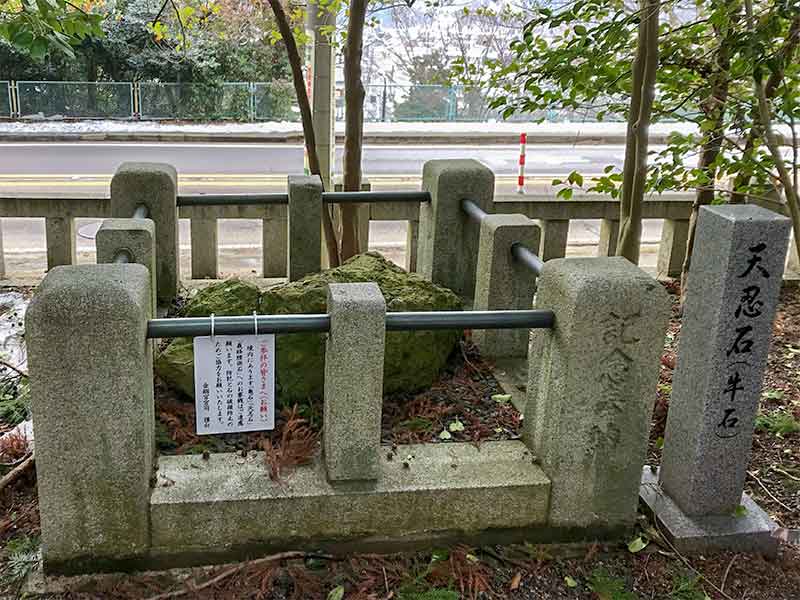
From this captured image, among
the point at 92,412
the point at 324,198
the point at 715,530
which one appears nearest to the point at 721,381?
the point at 715,530

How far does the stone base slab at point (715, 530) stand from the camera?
375cm

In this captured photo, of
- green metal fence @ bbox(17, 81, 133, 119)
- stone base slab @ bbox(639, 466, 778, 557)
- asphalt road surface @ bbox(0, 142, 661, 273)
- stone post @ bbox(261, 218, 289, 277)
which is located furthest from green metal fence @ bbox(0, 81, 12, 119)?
stone base slab @ bbox(639, 466, 778, 557)

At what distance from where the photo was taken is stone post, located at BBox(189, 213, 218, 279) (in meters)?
8.07

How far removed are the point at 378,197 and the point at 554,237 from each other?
2.95 m

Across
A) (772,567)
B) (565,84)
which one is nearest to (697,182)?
(565,84)

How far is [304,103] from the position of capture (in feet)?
24.5

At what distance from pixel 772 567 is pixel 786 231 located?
4.93ft

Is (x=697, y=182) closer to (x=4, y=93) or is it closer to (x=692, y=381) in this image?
(x=692, y=381)

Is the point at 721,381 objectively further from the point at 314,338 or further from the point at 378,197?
the point at 378,197

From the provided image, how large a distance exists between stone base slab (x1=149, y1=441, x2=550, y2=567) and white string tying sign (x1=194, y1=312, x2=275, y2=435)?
0.58 ft

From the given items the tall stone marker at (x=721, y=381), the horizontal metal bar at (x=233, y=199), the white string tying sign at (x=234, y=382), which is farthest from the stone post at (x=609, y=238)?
the white string tying sign at (x=234, y=382)

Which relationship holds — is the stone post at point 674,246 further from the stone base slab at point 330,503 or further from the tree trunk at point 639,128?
the stone base slab at point 330,503

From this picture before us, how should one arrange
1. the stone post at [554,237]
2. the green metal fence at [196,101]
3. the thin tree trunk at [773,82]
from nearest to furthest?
the thin tree trunk at [773,82] → the stone post at [554,237] → the green metal fence at [196,101]

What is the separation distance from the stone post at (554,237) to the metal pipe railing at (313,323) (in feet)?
15.8
